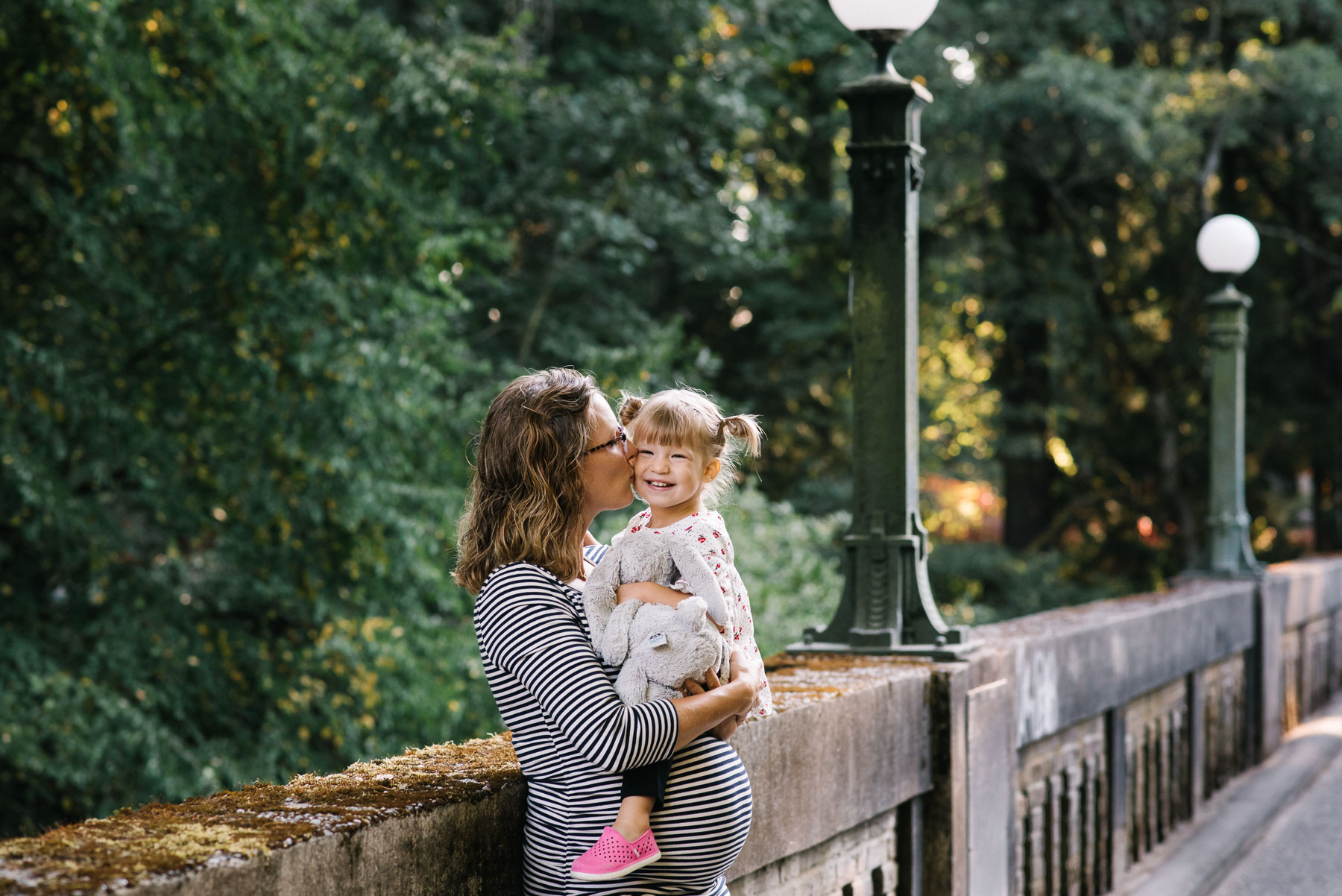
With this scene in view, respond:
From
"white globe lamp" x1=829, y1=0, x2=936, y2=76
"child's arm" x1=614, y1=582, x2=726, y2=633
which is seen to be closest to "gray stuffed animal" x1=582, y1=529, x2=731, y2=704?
"child's arm" x1=614, y1=582, x2=726, y2=633

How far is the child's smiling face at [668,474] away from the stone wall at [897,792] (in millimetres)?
612

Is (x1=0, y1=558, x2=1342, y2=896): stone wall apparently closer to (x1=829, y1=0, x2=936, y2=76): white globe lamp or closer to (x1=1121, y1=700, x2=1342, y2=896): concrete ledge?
(x1=1121, y1=700, x2=1342, y2=896): concrete ledge

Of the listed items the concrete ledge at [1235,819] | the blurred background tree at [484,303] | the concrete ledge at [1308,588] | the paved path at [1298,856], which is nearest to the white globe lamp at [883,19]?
the concrete ledge at [1235,819]

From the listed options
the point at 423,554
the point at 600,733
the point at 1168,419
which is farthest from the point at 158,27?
the point at 1168,419

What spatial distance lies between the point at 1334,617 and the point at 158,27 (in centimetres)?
1042

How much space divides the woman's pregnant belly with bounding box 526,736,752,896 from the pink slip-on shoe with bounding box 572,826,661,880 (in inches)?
2.5

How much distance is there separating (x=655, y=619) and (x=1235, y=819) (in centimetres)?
569

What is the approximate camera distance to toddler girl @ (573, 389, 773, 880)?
7.22 feet

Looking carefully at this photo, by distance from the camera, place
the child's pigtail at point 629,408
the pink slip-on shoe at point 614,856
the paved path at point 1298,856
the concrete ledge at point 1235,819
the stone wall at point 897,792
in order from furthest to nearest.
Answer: the paved path at point 1298,856 < the concrete ledge at point 1235,819 < the child's pigtail at point 629,408 < the pink slip-on shoe at point 614,856 < the stone wall at point 897,792

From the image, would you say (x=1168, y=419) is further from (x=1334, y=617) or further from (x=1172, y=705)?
(x=1172, y=705)

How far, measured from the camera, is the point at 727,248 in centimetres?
1555

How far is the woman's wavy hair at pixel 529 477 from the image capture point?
7.56 ft

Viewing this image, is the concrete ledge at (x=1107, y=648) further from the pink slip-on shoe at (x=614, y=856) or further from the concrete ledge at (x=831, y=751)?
the pink slip-on shoe at (x=614, y=856)

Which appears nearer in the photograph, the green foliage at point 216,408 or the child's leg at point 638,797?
the child's leg at point 638,797
